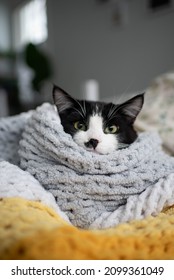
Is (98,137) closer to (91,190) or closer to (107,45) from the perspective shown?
(91,190)

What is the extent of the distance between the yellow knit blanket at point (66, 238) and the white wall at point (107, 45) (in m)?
1.58

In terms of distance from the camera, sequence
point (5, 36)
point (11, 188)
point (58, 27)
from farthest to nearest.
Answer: point (5, 36) < point (58, 27) < point (11, 188)

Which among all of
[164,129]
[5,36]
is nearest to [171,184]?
[164,129]

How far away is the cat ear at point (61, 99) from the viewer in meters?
0.87

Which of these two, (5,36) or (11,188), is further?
(5,36)

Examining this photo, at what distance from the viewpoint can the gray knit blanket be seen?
2.26ft

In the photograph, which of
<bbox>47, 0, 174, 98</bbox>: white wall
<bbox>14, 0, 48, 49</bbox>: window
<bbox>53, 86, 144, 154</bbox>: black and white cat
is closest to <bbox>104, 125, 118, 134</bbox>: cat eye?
<bbox>53, 86, 144, 154</bbox>: black and white cat

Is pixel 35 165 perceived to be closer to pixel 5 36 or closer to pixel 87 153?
pixel 87 153

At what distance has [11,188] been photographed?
0.64 meters

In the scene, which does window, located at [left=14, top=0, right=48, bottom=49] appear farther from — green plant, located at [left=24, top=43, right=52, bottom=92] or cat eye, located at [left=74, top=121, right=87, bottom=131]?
cat eye, located at [left=74, top=121, right=87, bottom=131]

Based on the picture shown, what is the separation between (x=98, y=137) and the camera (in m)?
0.81

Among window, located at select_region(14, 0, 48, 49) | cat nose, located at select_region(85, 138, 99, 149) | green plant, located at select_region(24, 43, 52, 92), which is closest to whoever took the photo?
cat nose, located at select_region(85, 138, 99, 149)

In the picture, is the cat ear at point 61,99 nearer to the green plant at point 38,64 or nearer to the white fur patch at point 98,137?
the white fur patch at point 98,137
